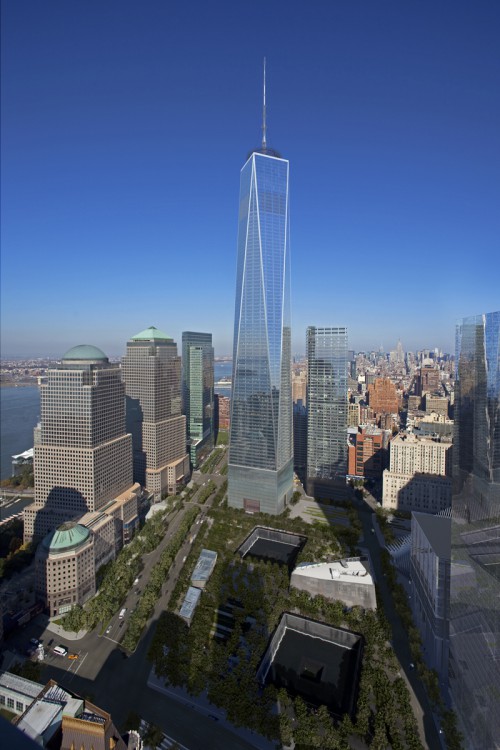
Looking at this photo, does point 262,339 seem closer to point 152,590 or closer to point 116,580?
point 152,590

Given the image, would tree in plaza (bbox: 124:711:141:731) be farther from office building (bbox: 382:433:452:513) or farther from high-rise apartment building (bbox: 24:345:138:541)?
office building (bbox: 382:433:452:513)

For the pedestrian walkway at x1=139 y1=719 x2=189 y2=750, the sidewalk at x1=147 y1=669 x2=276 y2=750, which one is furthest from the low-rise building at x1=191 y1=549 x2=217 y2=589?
the pedestrian walkway at x1=139 y1=719 x2=189 y2=750

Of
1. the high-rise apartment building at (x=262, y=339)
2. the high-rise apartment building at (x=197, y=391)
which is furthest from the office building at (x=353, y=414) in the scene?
the high-rise apartment building at (x=262, y=339)

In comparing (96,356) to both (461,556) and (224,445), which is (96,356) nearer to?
(461,556)

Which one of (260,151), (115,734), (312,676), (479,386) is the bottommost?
(312,676)

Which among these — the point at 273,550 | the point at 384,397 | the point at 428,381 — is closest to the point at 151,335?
the point at 273,550

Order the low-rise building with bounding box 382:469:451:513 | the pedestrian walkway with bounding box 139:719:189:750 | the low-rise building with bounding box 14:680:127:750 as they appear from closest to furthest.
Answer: the low-rise building with bounding box 14:680:127:750 → the pedestrian walkway with bounding box 139:719:189:750 → the low-rise building with bounding box 382:469:451:513

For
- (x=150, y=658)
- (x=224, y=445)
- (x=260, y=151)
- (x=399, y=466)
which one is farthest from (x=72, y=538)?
(x=224, y=445)
